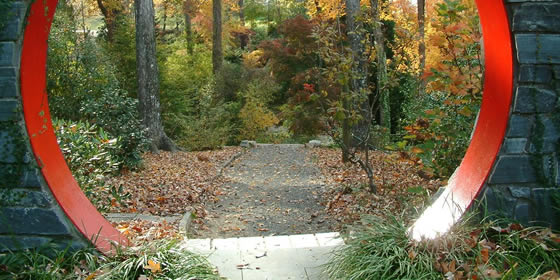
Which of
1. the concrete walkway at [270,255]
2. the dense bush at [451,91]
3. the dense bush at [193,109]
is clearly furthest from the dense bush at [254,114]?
the concrete walkway at [270,255]

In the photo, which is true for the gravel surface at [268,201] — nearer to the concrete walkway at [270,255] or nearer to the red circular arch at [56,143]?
the concrete walkway at [270,255]

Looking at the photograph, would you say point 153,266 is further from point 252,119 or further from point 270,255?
point 252,119

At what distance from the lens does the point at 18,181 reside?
299 centimetres

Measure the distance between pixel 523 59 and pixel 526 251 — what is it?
119 cm

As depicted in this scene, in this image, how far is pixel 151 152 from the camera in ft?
35.8

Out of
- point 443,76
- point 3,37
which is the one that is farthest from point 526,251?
point 3,37

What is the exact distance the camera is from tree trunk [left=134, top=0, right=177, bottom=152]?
1074cm

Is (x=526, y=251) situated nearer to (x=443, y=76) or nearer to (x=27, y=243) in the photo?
(x=443, y=76)

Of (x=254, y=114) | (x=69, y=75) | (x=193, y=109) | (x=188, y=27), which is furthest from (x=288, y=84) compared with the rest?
(x=69, y=75)

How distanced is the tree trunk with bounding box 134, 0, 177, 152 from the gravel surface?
82.3 inches

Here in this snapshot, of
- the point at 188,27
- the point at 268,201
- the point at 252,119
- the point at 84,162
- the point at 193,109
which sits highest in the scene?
the point at 188,27

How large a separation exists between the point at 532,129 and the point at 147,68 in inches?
362

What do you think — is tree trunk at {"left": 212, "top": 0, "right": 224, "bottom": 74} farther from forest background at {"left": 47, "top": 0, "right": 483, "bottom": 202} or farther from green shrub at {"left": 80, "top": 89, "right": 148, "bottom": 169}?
green shrub at {"left": 80, "top": 89, "right": 148, "bottom": 169}

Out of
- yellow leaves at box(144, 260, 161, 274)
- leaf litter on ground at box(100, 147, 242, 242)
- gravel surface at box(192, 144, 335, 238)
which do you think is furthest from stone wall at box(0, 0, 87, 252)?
gravel surface at box(192, 144, 335, 238)
